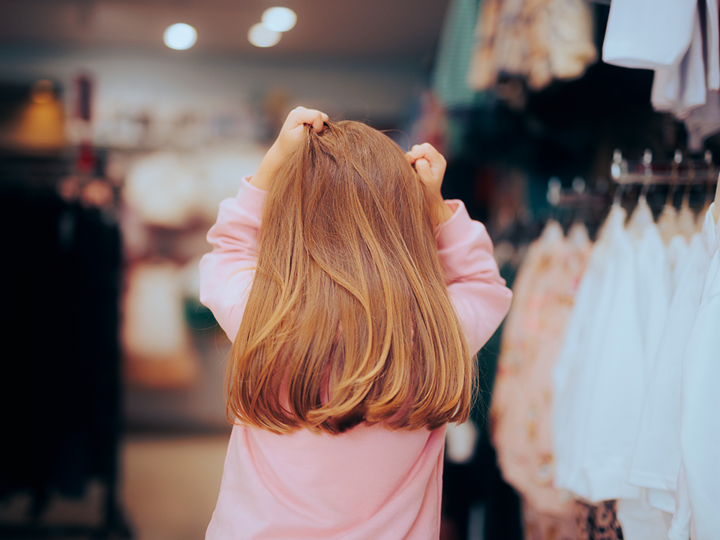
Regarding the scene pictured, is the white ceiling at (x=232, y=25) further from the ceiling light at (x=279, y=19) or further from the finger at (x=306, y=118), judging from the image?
the finger at (x=306, y=118)

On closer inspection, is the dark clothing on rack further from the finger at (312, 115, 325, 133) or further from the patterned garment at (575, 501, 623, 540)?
the patterned garment at (575, 501, 623, 540)

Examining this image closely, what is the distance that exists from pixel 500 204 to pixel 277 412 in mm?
2111

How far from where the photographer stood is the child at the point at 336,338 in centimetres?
75

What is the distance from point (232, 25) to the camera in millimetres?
2965

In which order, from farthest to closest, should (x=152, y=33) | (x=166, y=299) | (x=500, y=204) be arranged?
(x=166, y=299), (x=152, y=33), (x=500, y=204)

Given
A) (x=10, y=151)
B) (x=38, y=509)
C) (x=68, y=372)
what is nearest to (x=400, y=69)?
(x=10, y=151)

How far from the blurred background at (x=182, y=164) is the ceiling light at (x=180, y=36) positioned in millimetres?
16

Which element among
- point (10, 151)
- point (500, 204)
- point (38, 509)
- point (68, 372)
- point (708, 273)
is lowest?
point (38, 509)

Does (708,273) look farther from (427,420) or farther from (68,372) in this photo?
(68,372)

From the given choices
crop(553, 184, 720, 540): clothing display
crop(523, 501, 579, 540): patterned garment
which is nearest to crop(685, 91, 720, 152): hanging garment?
crop(553, 184, 720, 540): clothing display

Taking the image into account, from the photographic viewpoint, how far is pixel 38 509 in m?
1.89

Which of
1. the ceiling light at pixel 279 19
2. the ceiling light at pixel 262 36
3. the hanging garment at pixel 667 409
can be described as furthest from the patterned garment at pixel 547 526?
the ceiling light at pixel 262 36

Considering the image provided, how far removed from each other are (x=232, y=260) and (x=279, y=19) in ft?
7.73

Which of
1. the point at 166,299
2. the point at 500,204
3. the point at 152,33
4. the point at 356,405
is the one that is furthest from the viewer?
the point at 166,299
